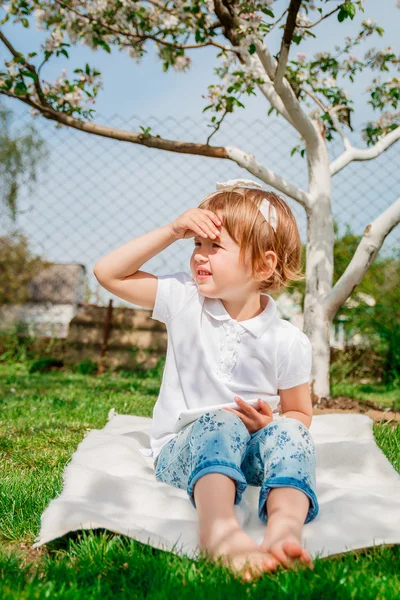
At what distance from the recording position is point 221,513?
4.44 feet

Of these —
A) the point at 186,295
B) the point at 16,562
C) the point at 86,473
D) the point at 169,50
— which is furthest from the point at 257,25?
the point at 16,562

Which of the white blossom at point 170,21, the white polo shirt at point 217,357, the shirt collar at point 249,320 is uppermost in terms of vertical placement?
the white blossom at point 170,21

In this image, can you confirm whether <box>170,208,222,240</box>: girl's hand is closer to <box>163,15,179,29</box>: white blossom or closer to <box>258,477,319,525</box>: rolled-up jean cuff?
<box>258,477,319,525</box>: rolled-up jean cuff

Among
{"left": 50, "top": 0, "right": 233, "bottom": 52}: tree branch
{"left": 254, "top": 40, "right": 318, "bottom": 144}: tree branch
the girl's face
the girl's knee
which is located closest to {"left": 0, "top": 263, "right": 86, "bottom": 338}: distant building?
{"left": 50, "top": 0, "right": 233, "bottom": 52}: tree branch

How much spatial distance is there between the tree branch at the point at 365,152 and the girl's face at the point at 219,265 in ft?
8.48

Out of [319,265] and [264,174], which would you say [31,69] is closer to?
[264,174]

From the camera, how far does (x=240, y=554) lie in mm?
1232

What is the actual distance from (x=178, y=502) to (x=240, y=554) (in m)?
0.43

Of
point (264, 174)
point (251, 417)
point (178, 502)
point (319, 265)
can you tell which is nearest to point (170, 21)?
point (264, 174)

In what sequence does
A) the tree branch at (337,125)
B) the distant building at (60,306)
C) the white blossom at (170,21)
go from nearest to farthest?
1. the white blossom at (170,21)
2. the tree branch at (337,125)
3. the distant building at (60,306)

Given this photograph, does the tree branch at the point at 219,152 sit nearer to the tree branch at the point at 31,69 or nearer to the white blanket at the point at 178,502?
the tree branch at the point at 31,69

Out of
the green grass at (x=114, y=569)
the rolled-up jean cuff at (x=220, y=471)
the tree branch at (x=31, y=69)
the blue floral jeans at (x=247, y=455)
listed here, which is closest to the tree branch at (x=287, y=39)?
the tree branch at (x=31, y=69)

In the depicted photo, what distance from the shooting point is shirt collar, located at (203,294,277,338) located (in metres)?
1.89

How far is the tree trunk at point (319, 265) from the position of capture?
381cm
